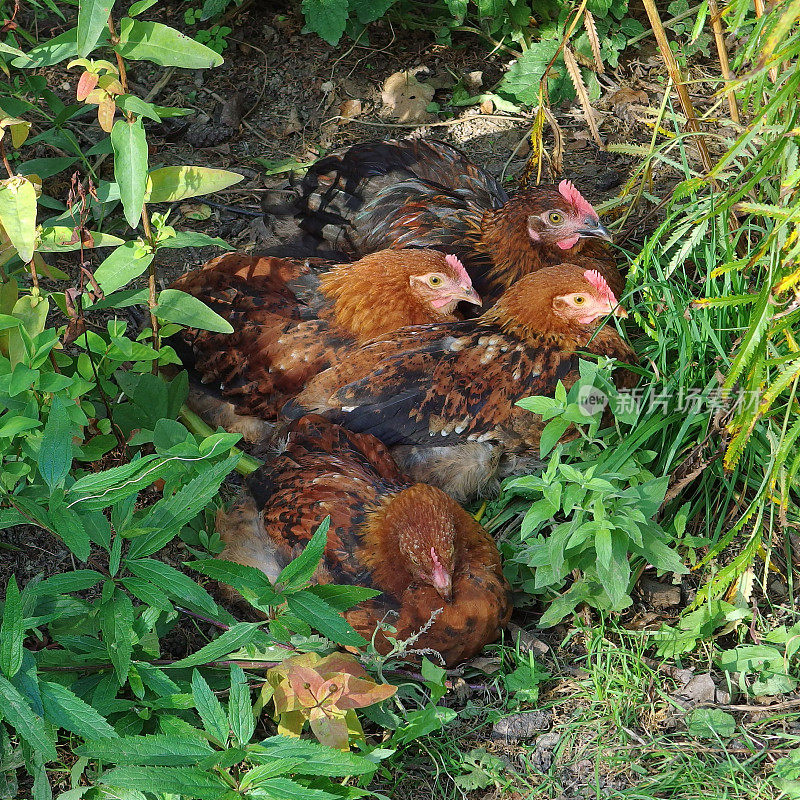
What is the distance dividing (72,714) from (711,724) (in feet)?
5.39

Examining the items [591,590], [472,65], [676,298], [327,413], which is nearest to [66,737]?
[327,413]

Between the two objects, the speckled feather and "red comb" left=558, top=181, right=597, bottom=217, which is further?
"red comb" left=558, top=181, right=597, bottom=217

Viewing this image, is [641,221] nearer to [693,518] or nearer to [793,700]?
[693,518]

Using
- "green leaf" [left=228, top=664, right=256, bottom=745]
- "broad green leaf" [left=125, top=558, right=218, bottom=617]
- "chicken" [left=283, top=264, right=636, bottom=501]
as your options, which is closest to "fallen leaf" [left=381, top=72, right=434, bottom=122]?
"chicken" [left=283, top=264, right=636, bottom=501]

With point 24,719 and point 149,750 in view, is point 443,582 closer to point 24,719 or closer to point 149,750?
point 149,750

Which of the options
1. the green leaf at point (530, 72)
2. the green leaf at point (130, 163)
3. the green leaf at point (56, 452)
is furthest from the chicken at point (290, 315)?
the green leaf at point (530, 72)

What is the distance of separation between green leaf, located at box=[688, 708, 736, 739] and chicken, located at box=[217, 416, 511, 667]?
59 centimetres

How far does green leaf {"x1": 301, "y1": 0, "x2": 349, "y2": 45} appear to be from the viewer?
13.1ft

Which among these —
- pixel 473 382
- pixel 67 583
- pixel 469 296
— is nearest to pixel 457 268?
pixel 469 296

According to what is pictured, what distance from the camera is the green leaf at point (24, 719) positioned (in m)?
1.72

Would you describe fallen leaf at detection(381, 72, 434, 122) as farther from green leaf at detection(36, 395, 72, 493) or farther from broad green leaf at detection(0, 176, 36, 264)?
green leaf at detection(36, 395, 72, 493)

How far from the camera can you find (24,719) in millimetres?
1735

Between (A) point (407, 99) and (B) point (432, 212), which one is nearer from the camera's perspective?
(B) point (432, 212)

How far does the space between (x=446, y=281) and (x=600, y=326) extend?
0.69 m
